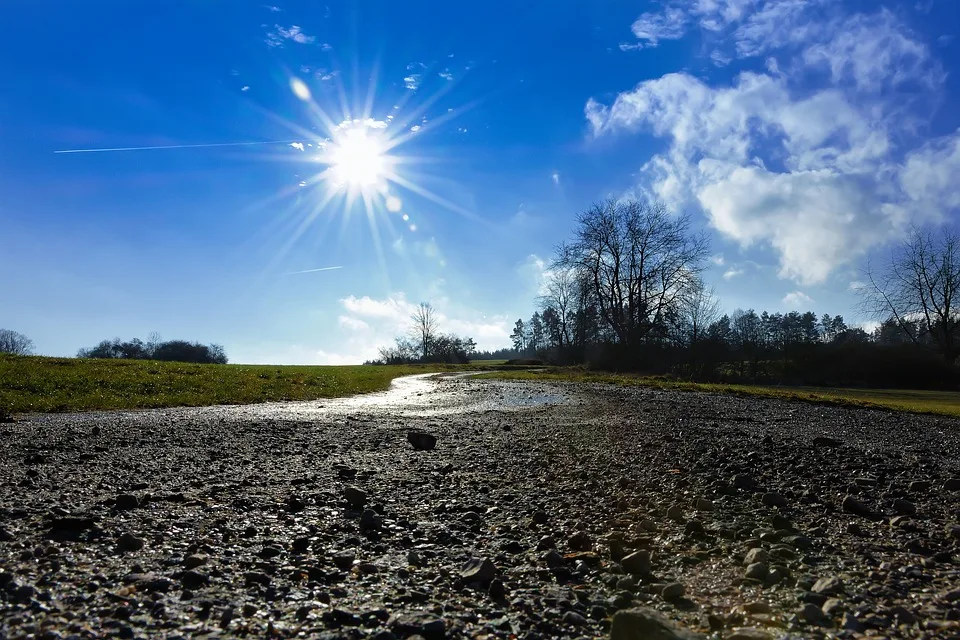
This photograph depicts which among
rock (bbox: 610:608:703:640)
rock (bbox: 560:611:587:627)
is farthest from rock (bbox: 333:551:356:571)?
rock (bbox: 610:608:703:640)

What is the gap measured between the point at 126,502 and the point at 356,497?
5.76ft

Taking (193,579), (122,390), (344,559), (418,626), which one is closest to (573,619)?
(418,626)

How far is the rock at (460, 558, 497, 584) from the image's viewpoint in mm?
2908

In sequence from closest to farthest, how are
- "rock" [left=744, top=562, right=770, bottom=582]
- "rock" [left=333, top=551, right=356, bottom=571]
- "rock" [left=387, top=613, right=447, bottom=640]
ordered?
1. "rock" [left=387, top=613, right=447, bottom=640]
2. "rock" [left=744, top=562, right=770, bottom=582]
3. "rock" [left=333, top=551, right=356, bottom=571]

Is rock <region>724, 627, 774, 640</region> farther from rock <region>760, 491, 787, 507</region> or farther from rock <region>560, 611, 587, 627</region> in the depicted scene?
rock <region>760, 491, 787, 507</region>

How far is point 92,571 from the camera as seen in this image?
286cm

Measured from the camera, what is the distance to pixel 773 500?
4.33m

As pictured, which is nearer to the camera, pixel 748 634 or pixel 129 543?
pixel 748 634

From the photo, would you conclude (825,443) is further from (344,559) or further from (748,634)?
(344,559)

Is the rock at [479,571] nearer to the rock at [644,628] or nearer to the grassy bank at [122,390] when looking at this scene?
the rock at [644,628]

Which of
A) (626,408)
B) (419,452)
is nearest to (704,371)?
(626,408)

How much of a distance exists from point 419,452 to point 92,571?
443cm

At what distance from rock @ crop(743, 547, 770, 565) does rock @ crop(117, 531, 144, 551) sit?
12.0 ft

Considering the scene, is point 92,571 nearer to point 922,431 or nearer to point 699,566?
point 699,566
